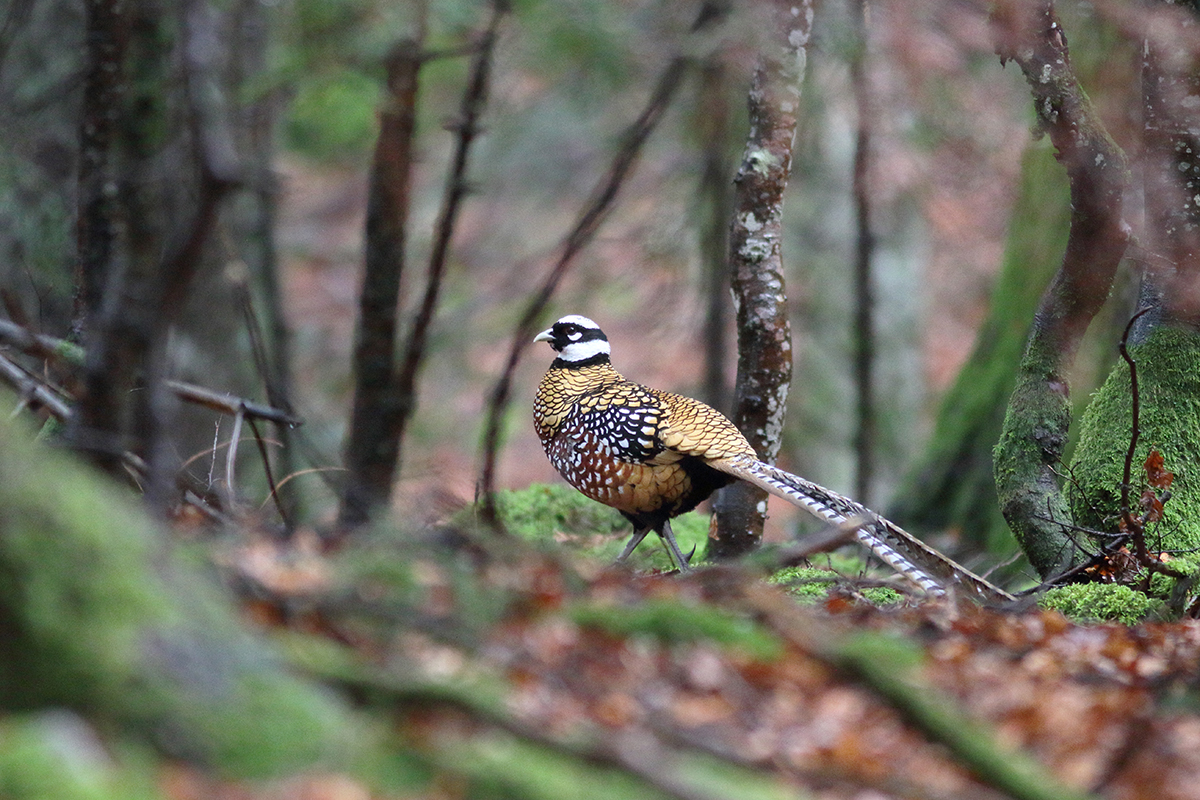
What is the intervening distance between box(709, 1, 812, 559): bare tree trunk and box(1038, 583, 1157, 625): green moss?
5.83ft

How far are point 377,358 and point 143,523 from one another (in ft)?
13.2

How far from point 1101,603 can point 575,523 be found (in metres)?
4.01

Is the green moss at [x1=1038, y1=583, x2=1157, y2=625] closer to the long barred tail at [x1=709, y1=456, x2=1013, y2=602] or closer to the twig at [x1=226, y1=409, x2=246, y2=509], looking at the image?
the long barred tail at [x1=709, y1=456, x2=1013, y2=602]

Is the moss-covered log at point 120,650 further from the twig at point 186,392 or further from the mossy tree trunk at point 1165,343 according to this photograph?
the mossy tree trunk at point 1165,343

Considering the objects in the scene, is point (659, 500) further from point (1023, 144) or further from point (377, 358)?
point (1023, 144)

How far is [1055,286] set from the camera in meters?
5.54

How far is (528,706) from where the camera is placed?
9.11ft

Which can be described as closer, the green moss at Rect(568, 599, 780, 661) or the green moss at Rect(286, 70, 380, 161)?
the green moss at Rect(568, 599, 780, 661)

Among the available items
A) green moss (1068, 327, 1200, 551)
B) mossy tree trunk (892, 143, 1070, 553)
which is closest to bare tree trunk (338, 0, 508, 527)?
green moss (1068, 327, 1200, 551)

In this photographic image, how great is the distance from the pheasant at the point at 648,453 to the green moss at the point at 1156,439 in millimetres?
1158

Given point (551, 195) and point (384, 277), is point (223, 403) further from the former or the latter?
point (551, 195)

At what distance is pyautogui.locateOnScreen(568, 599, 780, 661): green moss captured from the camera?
3.25 meters

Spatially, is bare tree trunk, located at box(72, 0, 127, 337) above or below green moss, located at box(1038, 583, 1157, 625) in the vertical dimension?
above

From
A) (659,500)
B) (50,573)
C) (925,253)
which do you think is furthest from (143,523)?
(925,253)
